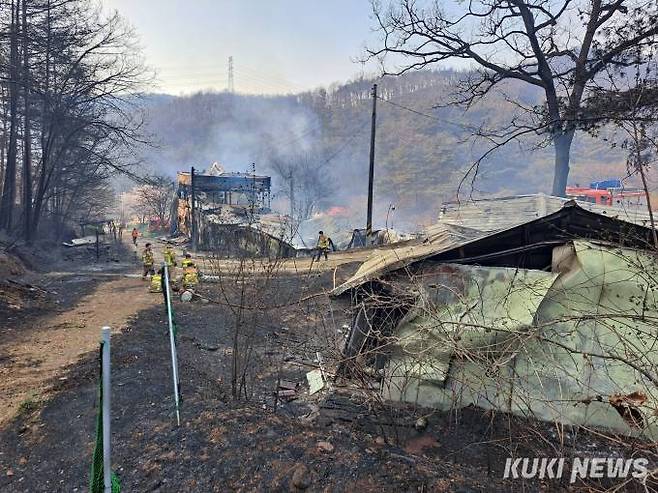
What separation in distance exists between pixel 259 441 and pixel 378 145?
75.7 meters

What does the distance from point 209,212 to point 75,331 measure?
21.9 metres

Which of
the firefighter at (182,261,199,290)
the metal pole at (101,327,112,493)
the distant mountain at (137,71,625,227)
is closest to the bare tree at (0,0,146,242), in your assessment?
the firefighter at (182,261,199,290)

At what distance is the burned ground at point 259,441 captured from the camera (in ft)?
11.2

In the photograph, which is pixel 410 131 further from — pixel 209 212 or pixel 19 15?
pixel 19 15

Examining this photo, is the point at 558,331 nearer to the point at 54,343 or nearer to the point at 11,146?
the point at 54,343

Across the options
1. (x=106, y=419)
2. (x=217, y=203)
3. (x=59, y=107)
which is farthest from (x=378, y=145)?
(x=106, y=419)

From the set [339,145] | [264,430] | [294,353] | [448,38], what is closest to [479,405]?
[264,430]

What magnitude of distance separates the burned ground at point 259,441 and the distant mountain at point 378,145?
42501mm

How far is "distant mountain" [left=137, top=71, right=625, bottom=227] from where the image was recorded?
200 ft

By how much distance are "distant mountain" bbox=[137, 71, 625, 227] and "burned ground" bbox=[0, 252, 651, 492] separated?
139 feet

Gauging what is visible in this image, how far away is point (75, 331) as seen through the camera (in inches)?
348

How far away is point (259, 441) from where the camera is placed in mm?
3939

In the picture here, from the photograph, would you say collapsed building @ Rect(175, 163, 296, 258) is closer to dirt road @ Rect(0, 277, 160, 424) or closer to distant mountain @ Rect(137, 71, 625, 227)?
dirt road @ Rect(0, 277, 160, 424)

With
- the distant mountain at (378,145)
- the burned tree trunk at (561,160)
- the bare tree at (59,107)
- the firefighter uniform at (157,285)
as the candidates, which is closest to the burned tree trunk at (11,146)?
the bare tree at (59,107)
